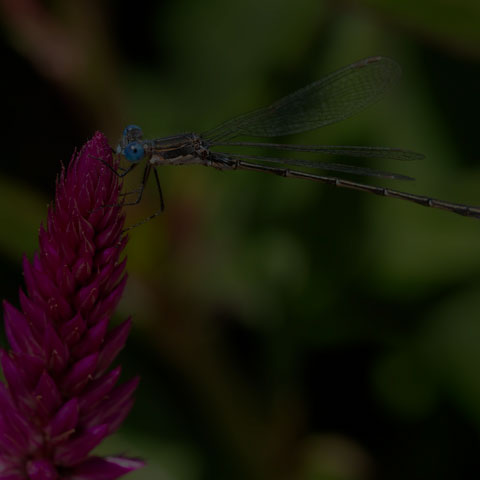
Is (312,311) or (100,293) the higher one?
(312,311)

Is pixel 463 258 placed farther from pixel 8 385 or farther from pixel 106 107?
pixel 8 385

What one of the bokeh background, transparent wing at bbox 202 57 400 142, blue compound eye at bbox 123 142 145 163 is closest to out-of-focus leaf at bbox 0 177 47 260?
the bokeh background

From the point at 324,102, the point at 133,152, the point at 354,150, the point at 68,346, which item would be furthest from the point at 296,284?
the point at 68,346

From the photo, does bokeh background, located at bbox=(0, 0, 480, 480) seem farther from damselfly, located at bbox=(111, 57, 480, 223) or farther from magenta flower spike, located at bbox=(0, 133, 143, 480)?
magenta flower spike, located at bbox=(0, 133, 143, 480)

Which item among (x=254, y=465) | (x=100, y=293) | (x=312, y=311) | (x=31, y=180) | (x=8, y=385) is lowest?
(x=8, y=385)

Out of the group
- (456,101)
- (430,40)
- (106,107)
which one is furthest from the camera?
(456,101)

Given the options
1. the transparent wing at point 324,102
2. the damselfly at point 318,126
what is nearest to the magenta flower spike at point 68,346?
the damselfly at point 318,126

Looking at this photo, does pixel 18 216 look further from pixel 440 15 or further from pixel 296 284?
pixel 440 15

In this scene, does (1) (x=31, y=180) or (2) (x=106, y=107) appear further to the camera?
(1) (x=31, y=180)

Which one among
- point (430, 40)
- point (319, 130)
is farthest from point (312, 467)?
point (430, 40)
